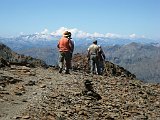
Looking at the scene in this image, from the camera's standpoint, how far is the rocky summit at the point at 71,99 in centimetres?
1294

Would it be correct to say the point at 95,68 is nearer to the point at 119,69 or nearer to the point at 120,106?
the point at 120,106

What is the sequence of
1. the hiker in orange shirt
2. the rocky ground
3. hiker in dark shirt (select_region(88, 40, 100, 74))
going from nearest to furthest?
1. the rocky ground
2. the hiker in orange shirt
3. hiker in dark shirt (select_region(88, 40, 100, 74))

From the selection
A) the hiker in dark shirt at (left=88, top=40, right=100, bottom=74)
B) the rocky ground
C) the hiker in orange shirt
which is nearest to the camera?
the rocky ground

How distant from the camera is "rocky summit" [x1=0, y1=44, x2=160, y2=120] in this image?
509 inches

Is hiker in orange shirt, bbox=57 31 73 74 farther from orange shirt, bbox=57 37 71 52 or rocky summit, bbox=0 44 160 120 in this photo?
rocky summit, bbox=0 44 160 120

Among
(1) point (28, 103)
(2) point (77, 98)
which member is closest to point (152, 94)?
(2) point (77, 98)

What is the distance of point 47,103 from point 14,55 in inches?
1516

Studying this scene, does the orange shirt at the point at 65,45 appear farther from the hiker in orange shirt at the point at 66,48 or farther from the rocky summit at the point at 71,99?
the rocky summit at the point at 71,99

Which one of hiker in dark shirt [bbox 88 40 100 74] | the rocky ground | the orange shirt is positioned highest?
the orange shirt

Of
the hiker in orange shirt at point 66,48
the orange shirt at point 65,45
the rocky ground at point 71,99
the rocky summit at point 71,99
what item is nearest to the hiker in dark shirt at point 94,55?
the hiker in orange shirt at point 66,48

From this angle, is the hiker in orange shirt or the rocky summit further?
the hiker in orange shirt

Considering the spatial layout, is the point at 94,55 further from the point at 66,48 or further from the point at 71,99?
the point at 71,99

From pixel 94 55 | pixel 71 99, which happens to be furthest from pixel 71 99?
pixel 94 55

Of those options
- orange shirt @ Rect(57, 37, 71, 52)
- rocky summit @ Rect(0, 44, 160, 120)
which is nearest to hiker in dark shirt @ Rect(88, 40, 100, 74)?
orange shirt @ Rect(57, 37, 71, 52)
